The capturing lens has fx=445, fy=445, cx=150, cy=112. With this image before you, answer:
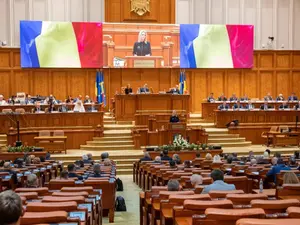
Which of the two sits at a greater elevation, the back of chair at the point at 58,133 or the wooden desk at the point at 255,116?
the wooden desk at the point at 255,116

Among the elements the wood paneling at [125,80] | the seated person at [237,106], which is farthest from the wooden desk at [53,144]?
the seated person at [237,106]

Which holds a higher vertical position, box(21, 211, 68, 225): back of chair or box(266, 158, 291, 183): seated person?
box(21, 211, 68, 225): back of chair

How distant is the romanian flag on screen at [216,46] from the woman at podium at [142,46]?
182cm

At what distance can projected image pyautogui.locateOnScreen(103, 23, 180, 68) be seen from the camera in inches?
894

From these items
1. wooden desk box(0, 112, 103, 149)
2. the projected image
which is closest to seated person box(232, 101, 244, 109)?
the projected image

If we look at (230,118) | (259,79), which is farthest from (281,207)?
(259,79)

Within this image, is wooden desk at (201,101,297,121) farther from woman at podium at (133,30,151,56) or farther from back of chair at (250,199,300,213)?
back of chair at (250,199,300,213)

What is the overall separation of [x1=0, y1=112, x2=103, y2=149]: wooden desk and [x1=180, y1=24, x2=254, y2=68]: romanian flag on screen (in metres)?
6.97

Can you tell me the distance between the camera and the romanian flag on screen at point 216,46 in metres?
23.3

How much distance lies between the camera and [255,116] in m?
19.7

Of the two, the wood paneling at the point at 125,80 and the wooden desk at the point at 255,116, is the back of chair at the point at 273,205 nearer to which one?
the wooden desk at the point at 255,116

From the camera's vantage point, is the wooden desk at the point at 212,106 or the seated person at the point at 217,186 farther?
the wooden desk at the point at 212,106

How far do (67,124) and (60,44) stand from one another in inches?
223

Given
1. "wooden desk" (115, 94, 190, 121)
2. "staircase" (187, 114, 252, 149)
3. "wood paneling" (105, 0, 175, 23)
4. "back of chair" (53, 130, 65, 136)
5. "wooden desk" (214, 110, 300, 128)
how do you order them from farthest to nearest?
"wood paneling" (105, 0, 175, 23) → "wooden desk" (214, 110, 300, 128) → "wooden desk" (115, 94, 190, 121) → "staircase" (187, 114, 252, 149) → "back of chair" (53, 130, 65, 136)
